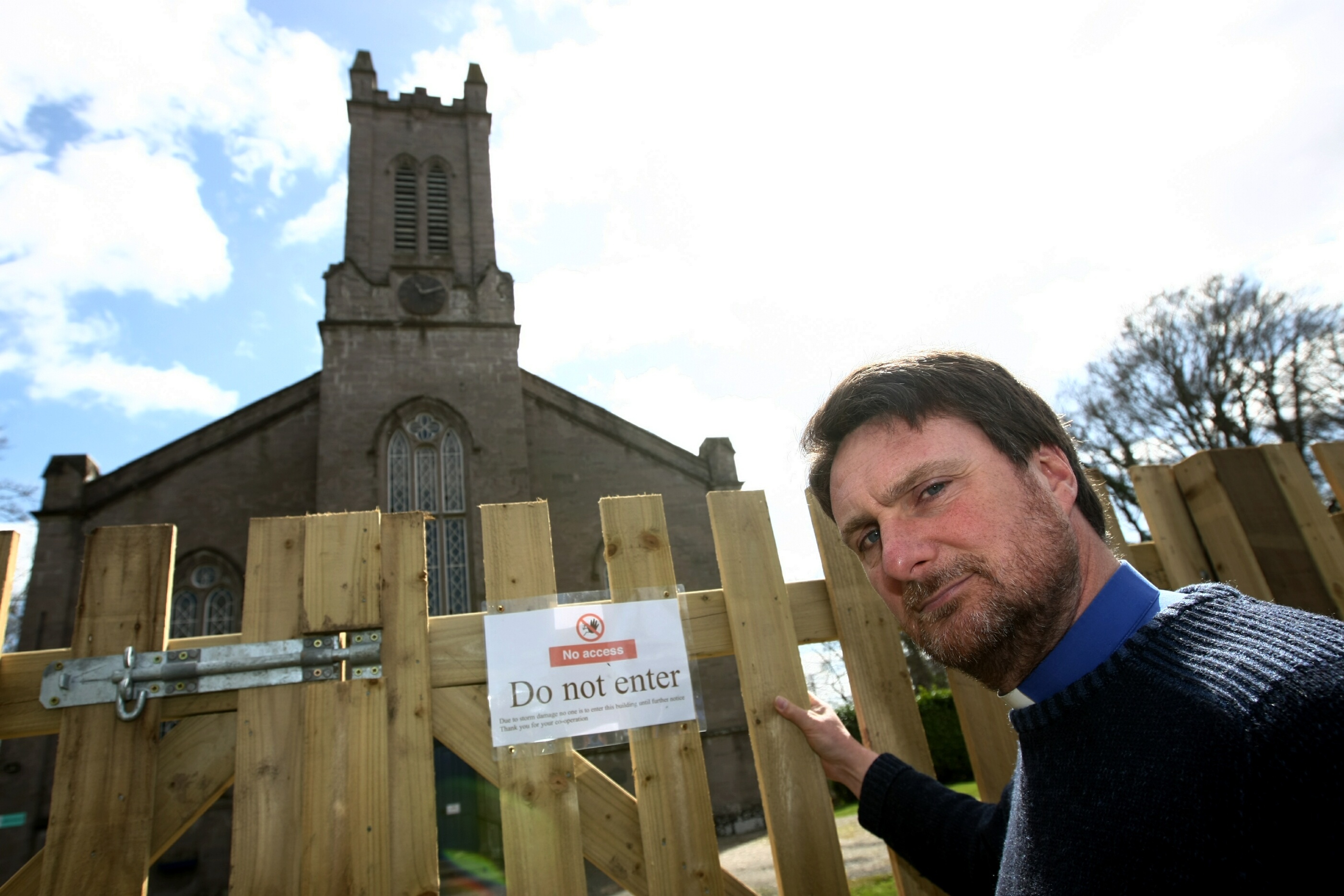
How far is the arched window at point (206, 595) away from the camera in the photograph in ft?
40.5

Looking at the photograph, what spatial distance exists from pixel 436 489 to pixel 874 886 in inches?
406

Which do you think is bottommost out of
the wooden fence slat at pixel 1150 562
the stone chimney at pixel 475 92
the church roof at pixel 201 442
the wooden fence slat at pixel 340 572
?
the wooden fence slat at pixel 1150 562

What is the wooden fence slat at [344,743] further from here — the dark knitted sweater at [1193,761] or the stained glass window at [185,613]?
the stained glass window at [185,613]

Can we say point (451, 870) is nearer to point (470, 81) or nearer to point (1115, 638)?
point (1115, 638)

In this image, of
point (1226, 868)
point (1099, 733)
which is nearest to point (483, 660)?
point (1099, 733)

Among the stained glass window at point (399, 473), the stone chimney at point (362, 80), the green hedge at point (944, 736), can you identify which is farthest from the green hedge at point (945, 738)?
the stone chimney at point (362, 80)

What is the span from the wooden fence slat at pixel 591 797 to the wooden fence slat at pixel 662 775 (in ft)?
0.16

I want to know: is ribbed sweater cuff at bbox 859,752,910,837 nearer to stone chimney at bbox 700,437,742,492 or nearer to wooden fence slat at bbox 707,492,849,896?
wooden fence slat at bbox 707,492,849,896

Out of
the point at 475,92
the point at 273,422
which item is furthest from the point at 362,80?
the point at 273,422

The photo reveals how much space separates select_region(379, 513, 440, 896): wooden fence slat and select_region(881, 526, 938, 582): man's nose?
4.37 ft

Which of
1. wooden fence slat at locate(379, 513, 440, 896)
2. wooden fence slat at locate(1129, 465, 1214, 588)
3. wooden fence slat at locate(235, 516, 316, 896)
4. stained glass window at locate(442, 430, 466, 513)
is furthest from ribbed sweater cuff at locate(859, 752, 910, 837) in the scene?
stained glass window at locate(442, 430, 466, 513)

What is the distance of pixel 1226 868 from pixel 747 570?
1.59 meters

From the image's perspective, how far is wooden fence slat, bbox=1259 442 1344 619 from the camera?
2.96m

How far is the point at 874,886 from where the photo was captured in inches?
268
